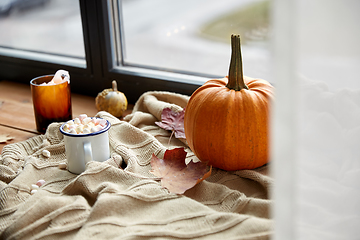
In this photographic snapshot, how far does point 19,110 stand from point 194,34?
0.63 meters

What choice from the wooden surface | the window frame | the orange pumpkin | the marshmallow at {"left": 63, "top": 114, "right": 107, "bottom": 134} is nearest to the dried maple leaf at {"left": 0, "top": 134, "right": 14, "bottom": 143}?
the wooden surface

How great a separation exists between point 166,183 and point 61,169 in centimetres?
27

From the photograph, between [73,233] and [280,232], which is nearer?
[280,232]

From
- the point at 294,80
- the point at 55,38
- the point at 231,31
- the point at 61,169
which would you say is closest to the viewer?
the point at 294,80

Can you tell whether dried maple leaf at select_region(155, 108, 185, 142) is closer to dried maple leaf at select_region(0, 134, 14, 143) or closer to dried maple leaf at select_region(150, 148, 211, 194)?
dried maple leaf at select_region(150, 148, 211, 194)

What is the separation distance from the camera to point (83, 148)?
78 centimetres

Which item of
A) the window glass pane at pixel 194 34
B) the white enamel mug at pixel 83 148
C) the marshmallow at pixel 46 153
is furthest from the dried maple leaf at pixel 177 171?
the window glass pane at pixel 194 34

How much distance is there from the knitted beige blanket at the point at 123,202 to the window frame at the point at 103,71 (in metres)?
0.35

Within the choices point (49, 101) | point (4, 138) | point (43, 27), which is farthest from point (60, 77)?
point (43, 27)

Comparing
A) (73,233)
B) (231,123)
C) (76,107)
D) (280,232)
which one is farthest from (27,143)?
(280,232)

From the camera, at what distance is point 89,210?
0.63 meters

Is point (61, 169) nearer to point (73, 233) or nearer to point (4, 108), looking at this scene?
point (73, 233)

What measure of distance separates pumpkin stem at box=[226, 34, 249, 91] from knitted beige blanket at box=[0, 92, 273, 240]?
0.18 metres

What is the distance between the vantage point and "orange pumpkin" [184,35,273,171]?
28.9 inches
